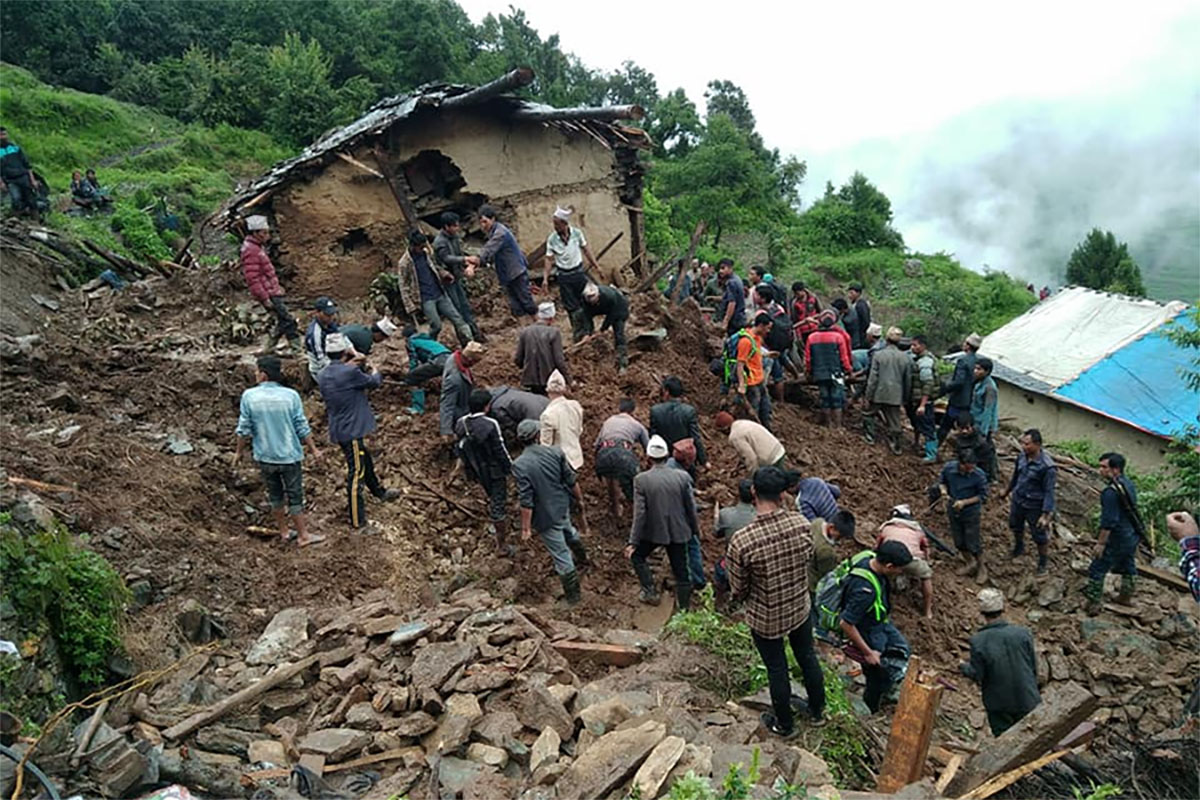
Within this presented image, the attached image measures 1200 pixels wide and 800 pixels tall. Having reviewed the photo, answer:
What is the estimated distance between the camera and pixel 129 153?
28047 mm

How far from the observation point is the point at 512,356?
992 centimetres

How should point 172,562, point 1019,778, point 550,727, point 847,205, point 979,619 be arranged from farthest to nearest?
point 847,205, point 979,619, point 172,562, point 550,727, point 1019,778

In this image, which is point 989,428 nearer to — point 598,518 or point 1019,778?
point 598,518

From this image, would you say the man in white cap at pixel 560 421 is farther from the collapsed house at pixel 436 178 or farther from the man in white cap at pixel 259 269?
the collapsed house at pixel 436 178

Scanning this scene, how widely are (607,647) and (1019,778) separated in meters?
2.65

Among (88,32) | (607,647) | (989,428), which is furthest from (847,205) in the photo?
(607,647)

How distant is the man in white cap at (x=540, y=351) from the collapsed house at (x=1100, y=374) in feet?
46.6

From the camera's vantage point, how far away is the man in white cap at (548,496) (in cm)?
668

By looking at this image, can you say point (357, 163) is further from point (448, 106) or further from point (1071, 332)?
point (1071, 332)

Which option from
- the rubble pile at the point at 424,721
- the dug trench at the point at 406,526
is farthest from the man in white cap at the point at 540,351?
the rubble pile at the point at 424,721

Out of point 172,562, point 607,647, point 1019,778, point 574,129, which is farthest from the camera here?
point 574,129

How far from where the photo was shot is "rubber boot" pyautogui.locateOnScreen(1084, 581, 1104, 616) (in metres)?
8.27

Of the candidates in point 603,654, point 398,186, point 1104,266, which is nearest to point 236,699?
point 603,654

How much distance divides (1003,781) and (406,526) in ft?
17.4
